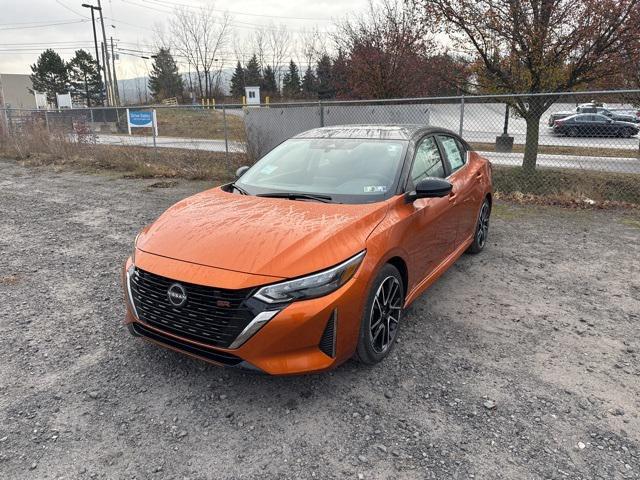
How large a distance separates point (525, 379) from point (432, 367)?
A: 0.58 m

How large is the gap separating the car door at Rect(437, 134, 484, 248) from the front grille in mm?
2369

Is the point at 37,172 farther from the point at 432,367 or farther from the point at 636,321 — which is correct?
the point at 636,321

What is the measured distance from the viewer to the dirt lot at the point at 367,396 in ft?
7.50

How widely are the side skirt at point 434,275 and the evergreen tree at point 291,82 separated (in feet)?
187

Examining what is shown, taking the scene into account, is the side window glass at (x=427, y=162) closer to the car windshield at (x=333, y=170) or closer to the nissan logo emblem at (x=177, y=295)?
the car windshield at (x=333, y=170)

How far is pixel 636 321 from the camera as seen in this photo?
144 inches

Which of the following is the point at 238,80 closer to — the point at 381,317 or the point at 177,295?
the point at 381,317

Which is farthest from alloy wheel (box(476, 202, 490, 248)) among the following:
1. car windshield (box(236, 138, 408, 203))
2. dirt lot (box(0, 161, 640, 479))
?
car windshield (box(236, 138, 408, 203))

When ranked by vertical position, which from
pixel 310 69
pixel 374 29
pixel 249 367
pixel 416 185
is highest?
pixel 310 69

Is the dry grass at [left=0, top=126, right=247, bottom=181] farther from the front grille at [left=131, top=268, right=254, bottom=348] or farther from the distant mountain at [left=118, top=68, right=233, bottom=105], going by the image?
the distant mountain at [left=118, top=68, right=233, bottom=105]

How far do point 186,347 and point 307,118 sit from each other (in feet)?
28.9

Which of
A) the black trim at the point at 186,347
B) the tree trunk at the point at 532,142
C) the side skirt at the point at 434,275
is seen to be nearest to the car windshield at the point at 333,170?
the side skirt at the point at 434,275

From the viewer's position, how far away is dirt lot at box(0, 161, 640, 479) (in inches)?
90.0

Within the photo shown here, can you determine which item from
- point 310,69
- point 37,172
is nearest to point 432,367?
point 37,172
